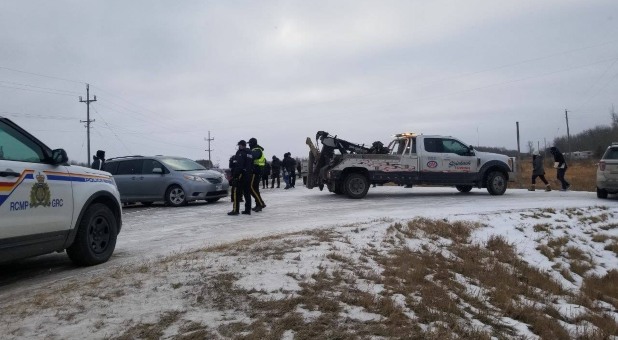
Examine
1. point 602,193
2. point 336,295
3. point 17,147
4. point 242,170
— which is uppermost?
point 17,147

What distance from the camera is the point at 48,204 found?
523cm

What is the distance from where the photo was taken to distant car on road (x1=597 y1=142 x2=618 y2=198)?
14.1 meters

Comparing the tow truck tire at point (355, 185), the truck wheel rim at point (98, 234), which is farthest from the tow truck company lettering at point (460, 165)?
the truck wheel rim at point (98, 234)

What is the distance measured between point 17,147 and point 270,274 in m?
2.99

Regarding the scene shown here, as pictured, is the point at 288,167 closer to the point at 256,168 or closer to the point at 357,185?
the point at 357,185

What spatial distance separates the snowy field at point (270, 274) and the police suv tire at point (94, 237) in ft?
0.63

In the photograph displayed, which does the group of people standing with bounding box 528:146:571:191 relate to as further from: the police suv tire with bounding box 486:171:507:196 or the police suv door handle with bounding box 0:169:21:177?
the police suv door handle with bounding box 0:169:21:177

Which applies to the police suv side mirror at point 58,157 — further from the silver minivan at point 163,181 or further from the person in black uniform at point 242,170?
the silver minivan at point 163,181

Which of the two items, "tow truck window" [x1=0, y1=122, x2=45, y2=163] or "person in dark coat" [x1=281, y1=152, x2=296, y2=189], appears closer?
"tow truck window" [x1=0, y1=122, x2=45, y2=163]

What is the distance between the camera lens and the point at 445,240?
815 cm

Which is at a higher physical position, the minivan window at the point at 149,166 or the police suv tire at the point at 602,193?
the minivan window at the point at 149,166

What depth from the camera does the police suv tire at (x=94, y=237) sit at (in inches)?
230

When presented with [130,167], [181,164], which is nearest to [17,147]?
[181,164]

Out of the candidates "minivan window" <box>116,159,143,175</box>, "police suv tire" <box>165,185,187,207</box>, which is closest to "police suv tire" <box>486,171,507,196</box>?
"police suv tire" <box>165,185,187,207</box>
